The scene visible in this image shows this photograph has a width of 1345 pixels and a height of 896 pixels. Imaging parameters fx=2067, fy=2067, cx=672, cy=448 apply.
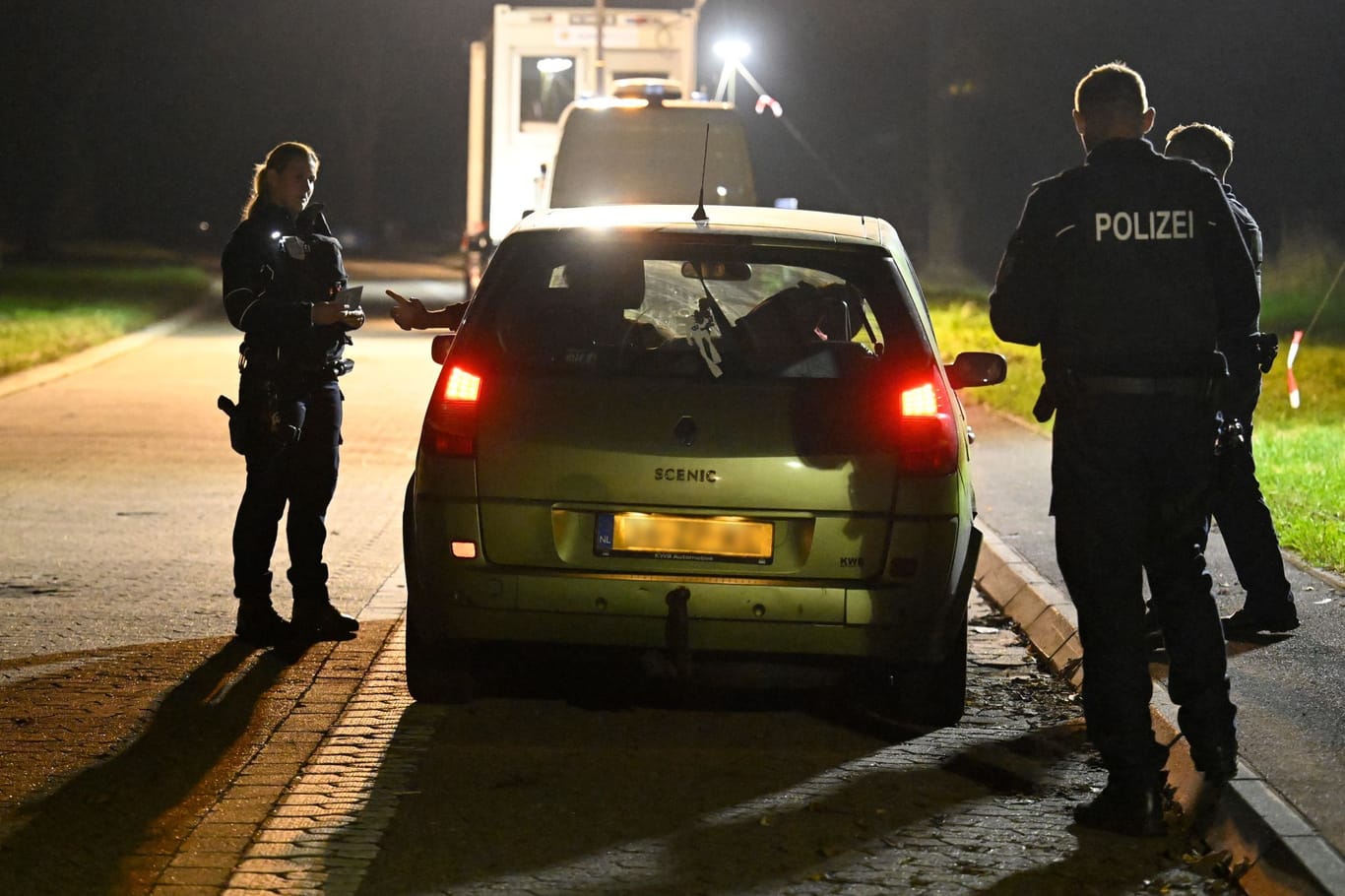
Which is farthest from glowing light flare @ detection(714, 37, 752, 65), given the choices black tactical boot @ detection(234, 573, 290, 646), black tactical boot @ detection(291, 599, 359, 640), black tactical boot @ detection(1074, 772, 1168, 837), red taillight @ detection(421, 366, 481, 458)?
black tactical boot @ detection(1074, 772, 1168, 837)

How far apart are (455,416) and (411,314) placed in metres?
1.21

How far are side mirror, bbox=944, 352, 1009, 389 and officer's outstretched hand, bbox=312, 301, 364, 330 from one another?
207 cm

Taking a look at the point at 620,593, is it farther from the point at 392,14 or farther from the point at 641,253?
the point at 392,14

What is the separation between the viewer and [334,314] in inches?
282

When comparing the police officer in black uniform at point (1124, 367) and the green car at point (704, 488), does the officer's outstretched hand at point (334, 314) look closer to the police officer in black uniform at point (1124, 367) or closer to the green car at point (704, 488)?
the green car at point (704, 488)

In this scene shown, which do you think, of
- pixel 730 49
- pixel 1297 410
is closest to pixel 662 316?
pixel 1297 410

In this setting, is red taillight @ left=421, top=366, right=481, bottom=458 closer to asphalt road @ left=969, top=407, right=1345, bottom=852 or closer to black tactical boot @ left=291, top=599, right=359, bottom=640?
black tactical boot @ left=291, top=599, right=359, bottom=640

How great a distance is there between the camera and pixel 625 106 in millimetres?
20234

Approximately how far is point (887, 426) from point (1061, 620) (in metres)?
2.12

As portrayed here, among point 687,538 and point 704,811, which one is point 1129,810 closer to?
point 704,811


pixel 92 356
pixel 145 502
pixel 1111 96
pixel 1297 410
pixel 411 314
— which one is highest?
pixel 1111 96

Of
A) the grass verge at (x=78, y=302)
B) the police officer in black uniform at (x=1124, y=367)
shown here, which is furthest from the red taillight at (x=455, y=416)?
the grass verge at (x=78, y=302)

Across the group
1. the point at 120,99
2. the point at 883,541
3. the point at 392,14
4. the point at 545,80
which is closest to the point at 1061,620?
the point at 883,541

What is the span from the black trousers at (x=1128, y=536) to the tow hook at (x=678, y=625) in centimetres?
110
